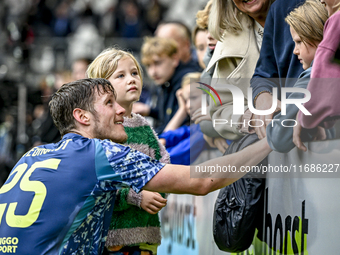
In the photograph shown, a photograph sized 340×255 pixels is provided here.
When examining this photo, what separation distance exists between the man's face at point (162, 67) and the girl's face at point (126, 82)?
66.5 inches

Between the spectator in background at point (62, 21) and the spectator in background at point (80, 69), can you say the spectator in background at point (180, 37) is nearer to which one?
the spectator in background at point (80, 69)

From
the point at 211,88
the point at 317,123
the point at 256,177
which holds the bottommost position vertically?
the point at 256,177

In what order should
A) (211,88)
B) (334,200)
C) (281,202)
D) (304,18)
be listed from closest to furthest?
(334,200), (304,18), (281,202), (211,88)

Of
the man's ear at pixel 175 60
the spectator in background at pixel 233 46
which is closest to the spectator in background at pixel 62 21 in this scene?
the man's ear at pixel 175 60

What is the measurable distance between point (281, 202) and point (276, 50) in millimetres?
722

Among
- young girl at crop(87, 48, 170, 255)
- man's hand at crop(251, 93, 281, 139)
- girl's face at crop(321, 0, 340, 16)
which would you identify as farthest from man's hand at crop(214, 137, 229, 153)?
girl's face at crop(321, 0, 340, 16)

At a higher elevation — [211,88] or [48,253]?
[211,88]

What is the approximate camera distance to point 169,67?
168 inches

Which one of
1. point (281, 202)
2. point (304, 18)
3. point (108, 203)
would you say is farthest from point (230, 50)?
point (108, 203)

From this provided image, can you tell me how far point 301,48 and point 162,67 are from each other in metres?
2.47

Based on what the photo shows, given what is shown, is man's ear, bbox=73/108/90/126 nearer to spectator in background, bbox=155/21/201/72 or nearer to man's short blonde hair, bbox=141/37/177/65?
man's short blonde hair, bbox=141/37/177/65

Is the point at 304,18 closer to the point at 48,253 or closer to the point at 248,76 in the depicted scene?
the point at 248,76

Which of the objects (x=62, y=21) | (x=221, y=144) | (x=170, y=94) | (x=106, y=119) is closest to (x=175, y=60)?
(x=170, y=94)

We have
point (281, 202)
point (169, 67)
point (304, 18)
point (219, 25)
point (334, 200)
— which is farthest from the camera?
point (169, 67)
